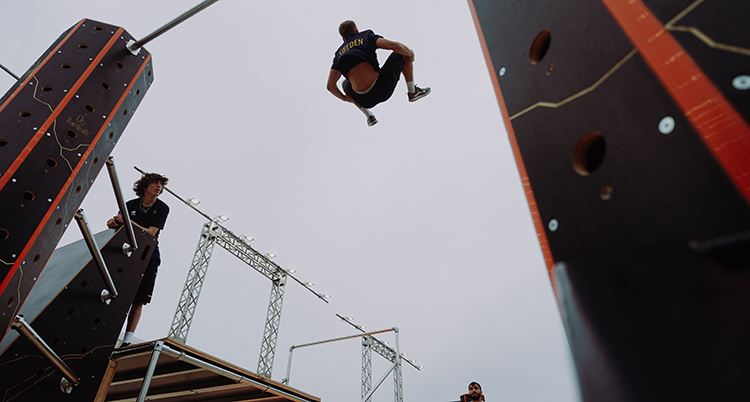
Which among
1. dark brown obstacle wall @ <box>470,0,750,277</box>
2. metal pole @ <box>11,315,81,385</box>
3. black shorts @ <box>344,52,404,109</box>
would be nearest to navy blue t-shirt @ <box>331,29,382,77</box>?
black shorts @ <box>344,52,404,109</box>

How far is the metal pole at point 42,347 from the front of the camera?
1742 mm

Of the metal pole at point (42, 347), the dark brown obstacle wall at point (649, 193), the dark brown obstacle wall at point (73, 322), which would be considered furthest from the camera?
the dark brown obstacle wall at point (73, 322)

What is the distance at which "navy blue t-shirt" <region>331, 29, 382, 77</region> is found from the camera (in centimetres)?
303

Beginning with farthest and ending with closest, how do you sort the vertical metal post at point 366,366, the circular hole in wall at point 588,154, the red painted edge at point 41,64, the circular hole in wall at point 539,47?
the vertical metal post at point 366,366, the red painted edge at point 41,64, the circular hole in wall at point 539,47, the circular hole in wall at point 588,154

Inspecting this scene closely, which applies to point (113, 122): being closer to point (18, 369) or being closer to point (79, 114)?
point (79, 114)

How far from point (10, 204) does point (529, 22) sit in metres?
1.79

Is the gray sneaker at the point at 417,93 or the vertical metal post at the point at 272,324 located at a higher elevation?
the vertical metal post at the point at 272,324

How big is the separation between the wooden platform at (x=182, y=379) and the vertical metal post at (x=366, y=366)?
44.3ft

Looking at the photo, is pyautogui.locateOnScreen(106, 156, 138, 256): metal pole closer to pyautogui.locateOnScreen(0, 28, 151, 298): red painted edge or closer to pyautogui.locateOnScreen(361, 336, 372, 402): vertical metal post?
pyautogui.locateOnScreen(0, 28, 151, 298): red painted edge

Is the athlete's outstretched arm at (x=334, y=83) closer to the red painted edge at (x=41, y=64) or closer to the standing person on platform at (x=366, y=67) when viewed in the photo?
the standing person on platform at (x=366, y=67)

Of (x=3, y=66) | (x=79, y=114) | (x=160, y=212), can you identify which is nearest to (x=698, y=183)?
(x=79, y=114)

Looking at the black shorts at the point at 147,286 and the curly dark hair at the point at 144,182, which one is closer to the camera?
the black shorts at the point at 147,286

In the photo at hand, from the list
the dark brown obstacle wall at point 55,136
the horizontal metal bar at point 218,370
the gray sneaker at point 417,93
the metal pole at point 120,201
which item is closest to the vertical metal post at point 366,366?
the horizontal metal bar at point 218,370

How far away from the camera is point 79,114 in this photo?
176 cm
